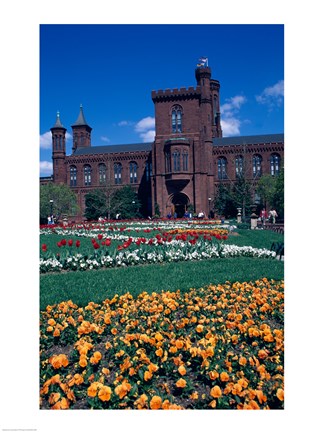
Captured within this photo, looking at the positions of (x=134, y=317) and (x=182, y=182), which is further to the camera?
(x=182, y=182)

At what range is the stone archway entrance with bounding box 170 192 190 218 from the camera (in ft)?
116

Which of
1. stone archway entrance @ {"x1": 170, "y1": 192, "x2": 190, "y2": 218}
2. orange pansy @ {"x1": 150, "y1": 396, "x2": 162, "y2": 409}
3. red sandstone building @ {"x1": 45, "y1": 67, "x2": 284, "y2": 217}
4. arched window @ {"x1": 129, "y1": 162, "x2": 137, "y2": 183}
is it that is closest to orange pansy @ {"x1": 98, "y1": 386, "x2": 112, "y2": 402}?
orange pansy @ {"x1": 150, "y1": 396, "x2": 162, "y2": 409}

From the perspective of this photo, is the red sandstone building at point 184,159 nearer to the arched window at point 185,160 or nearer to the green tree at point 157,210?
the arched window at point 185,160

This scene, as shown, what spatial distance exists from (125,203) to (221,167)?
11.1 meters

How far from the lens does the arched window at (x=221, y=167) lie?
3800cm

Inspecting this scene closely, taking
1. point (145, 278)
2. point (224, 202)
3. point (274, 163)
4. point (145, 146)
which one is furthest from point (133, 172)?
point (145, 278)

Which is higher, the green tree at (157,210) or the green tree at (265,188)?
the green tree at (265,188)

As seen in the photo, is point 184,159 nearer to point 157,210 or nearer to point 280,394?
point 157,210

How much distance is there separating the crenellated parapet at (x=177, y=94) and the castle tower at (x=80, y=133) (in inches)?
651

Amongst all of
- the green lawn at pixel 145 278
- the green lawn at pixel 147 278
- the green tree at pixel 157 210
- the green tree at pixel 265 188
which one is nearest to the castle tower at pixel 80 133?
the green tree at pixel 157 210
